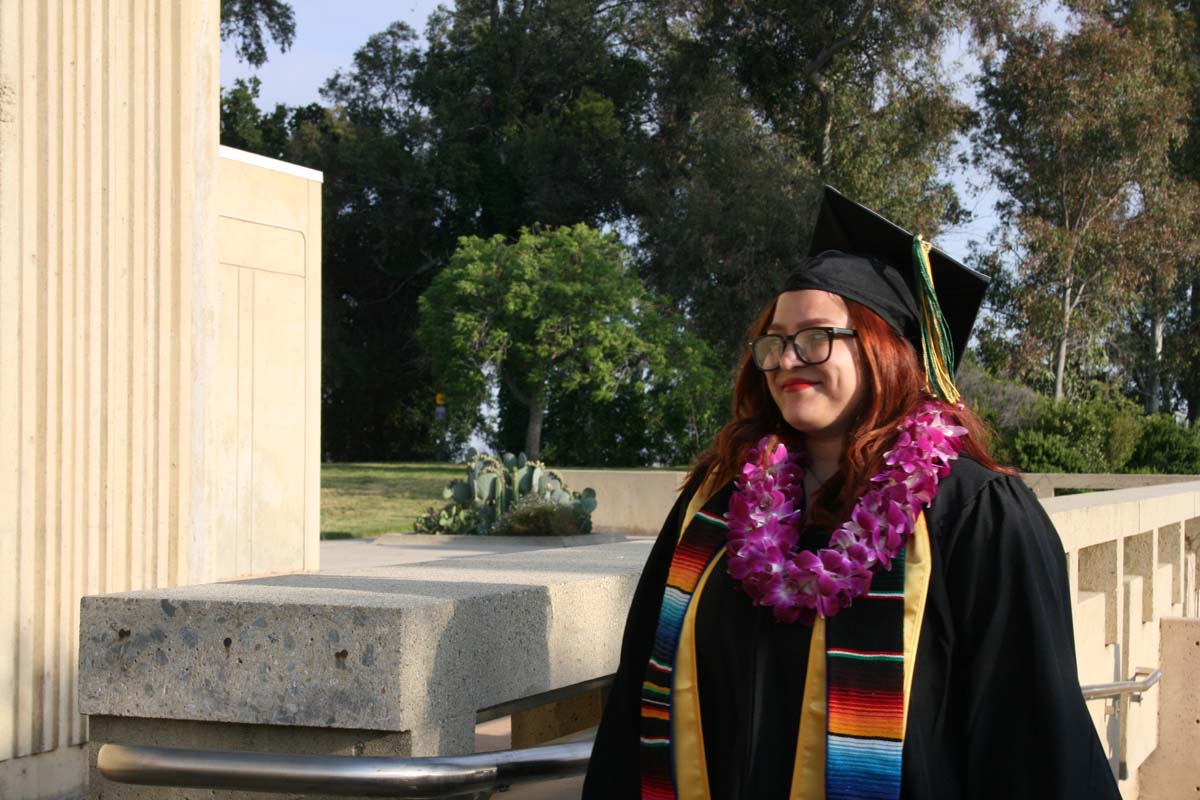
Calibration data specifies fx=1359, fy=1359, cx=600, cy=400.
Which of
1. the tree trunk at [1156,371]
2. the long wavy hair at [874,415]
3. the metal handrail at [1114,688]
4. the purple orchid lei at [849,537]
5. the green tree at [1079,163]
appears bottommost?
the metal handrail at [1114,688]

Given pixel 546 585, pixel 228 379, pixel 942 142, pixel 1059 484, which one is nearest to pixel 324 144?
pixel 942 142

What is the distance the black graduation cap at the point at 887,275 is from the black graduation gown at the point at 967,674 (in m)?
0.29

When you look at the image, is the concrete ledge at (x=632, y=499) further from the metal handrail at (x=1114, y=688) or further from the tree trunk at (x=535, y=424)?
the metal handrail at (x=1114, y=688)

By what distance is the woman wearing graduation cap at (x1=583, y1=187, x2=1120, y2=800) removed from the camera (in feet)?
6.51

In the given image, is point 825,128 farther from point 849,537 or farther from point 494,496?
point 849,537

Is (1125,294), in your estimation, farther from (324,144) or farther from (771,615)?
(771,615)

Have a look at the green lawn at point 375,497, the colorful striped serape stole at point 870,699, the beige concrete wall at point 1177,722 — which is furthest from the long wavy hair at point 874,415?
the green lawn at point 375,497

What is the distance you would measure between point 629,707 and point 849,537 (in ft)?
1.66

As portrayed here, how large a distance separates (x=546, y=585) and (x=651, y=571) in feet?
2.39

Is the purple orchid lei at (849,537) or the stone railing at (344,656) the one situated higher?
the purple orchid lei at (849,537)

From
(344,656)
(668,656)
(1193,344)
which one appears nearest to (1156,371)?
(1193,344)

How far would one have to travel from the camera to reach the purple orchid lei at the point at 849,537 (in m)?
2.08

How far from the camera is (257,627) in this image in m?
2.71

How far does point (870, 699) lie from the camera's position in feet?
6.68
